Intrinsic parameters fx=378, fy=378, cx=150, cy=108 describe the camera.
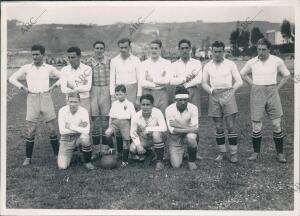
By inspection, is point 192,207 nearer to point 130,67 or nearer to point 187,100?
point 187,100

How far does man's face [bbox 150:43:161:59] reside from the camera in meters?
5.09

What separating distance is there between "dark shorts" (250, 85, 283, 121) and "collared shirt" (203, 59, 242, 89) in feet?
1.00

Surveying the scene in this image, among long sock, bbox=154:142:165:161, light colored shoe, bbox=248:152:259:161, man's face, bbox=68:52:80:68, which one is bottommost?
light colored shoe, bbox=248:152:259:161

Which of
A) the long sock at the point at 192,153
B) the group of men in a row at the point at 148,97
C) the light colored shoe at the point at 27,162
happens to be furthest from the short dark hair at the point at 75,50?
the long sock at the point at 192,153

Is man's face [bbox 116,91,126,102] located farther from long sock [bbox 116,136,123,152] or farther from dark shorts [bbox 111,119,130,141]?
long sock [bbox 116,136,123,152]

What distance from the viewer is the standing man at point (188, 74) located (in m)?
5.09

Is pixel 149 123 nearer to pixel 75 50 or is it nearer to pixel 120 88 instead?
pixel 120 88

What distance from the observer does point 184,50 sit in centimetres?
505

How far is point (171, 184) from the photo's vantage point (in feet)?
15.1

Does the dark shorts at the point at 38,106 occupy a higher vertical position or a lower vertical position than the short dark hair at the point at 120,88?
lower

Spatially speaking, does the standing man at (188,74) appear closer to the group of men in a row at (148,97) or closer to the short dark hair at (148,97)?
the group of men in a row at (148,97)

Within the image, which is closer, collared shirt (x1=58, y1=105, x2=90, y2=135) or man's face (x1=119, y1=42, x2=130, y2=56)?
collared shirt (x1=58, y1=105, x2=90, y2=135)

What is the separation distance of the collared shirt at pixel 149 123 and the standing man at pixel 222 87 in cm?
71

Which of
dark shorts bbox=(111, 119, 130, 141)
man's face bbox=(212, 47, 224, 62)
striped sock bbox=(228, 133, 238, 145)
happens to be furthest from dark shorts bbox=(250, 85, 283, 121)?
dark shorts bbox=(111, 119, 130, 141)
